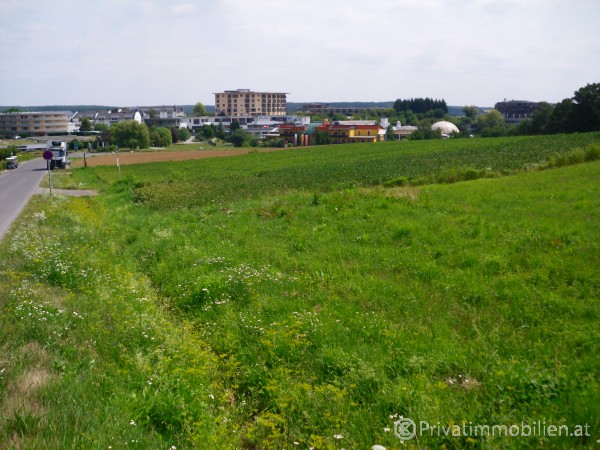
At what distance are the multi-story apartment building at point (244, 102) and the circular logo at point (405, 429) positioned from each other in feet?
603

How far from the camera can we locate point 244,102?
18875 centimetres

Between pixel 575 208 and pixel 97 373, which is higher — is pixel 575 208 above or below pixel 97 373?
above

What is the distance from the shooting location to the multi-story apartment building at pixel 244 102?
18725 cm

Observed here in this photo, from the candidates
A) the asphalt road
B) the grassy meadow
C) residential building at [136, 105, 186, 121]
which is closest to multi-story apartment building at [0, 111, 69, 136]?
residential building at [136, 105, 186, 121]

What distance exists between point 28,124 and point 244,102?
75.2 metres

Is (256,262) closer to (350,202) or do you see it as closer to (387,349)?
(387,349)

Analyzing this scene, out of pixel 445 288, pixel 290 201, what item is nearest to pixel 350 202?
pixel 290 201

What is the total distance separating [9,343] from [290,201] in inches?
568

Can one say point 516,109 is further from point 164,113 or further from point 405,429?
point 405,429

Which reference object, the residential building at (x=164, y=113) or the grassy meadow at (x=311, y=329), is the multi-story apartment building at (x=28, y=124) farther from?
the grassy meadow at (x=311, y=329)

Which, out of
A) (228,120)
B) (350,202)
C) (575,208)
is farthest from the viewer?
(228,120)

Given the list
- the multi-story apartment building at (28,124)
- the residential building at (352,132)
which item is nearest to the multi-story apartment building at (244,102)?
the multi-story apartment building at (28,124)

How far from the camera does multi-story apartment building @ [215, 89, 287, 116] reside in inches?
7372

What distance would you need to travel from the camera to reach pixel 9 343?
7102 mm
